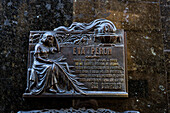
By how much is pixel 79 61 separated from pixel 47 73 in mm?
600

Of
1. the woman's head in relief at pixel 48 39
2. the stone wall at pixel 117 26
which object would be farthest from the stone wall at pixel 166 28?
the woman's head in relief at pixel 48 39

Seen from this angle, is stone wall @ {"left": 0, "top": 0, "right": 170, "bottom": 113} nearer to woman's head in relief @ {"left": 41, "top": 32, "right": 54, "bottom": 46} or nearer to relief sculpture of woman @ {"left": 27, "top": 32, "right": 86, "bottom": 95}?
relief sculpture of woman @ {"left": 27, "top": 32, "right": 86, "bottom": 95}

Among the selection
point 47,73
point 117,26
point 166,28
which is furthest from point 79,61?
point 166,28

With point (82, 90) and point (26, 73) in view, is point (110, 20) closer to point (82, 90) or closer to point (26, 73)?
point (82, 90)

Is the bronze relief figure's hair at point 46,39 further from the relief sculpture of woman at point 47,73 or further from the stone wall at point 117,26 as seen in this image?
the stone wall at point 117,26

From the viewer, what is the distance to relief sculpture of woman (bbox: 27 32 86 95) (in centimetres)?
346

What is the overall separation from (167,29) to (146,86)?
1.26m

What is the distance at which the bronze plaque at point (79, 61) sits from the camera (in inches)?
137

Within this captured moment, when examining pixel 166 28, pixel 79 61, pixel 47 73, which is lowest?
pixel 47 73

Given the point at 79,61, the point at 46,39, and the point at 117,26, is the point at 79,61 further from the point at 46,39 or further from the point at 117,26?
the point at 117,26

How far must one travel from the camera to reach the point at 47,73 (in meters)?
3.48

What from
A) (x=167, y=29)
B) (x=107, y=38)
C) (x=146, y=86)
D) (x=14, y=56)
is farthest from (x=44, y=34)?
(x=167, y=29)

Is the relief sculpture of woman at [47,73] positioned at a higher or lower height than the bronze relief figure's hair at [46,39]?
lower

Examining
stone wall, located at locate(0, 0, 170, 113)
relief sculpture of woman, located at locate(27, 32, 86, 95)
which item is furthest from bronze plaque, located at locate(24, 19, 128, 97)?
stone wall, located at locate(0, 0, 170, 113)
